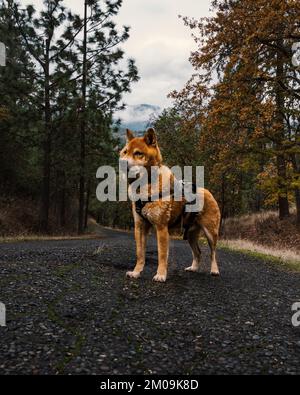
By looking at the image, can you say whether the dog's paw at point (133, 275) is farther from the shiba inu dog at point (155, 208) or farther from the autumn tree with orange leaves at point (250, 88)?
the autumn tree with orange leaves at point (250, 88)

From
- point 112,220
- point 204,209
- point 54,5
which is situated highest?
point 54,5

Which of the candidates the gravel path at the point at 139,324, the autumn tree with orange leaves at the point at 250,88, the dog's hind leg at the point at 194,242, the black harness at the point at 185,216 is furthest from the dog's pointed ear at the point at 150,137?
the autumn tree with orange leaves at the point at 250,88

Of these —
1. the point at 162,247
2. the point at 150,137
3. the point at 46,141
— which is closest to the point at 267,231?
the point at 46,141

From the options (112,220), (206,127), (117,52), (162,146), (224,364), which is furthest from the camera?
(112,220)

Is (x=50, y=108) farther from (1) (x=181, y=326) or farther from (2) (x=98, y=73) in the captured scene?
(1) (x=181, y=326)

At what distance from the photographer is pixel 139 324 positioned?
4023 millimetres

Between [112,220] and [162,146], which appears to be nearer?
[162,146]

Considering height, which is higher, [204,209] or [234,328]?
[204,209]

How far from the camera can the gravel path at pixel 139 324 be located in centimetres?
304

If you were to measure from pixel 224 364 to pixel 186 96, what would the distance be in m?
18.7

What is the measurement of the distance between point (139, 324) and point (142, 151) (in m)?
2.96

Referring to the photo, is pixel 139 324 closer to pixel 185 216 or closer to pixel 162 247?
pixel 162 247

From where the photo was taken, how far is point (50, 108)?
24.3 metres
